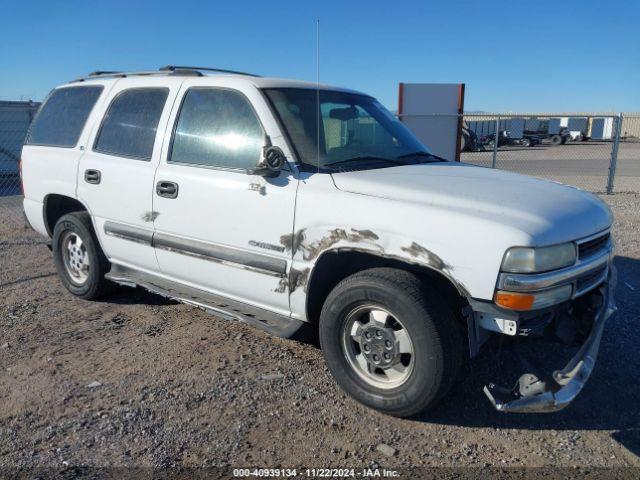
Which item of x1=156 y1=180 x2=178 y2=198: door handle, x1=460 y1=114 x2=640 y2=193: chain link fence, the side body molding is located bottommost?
x1=460 y1=114 x2=640 y2=193: chain link fence

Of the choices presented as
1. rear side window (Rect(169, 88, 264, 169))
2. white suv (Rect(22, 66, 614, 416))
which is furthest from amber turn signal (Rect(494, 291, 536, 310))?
rear side window (Rect(169, 88, 264, 169))

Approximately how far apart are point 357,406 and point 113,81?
360 cm

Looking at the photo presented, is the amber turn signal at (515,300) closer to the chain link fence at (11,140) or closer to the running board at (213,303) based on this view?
the running board at (213,303)

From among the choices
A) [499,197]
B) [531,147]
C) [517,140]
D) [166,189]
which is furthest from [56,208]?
[531,147]

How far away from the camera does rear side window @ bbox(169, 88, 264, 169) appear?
382cm

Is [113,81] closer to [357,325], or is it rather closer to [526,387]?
[357,325]

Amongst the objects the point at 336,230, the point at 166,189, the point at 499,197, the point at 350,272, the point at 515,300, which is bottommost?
the point at 350,272

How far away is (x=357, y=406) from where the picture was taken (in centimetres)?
346

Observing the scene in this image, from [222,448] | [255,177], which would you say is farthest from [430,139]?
[222,448]

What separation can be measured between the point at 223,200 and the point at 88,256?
199 cm

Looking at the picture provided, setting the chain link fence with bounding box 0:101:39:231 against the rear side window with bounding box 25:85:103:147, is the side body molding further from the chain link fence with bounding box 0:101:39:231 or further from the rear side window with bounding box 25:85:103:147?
the chain link fence with bounding box 0:101:39:231

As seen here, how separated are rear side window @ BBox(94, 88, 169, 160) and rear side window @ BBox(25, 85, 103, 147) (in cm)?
37

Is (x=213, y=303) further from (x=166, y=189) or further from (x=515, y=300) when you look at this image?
(x=515, y=300)

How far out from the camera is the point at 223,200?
3.83m
